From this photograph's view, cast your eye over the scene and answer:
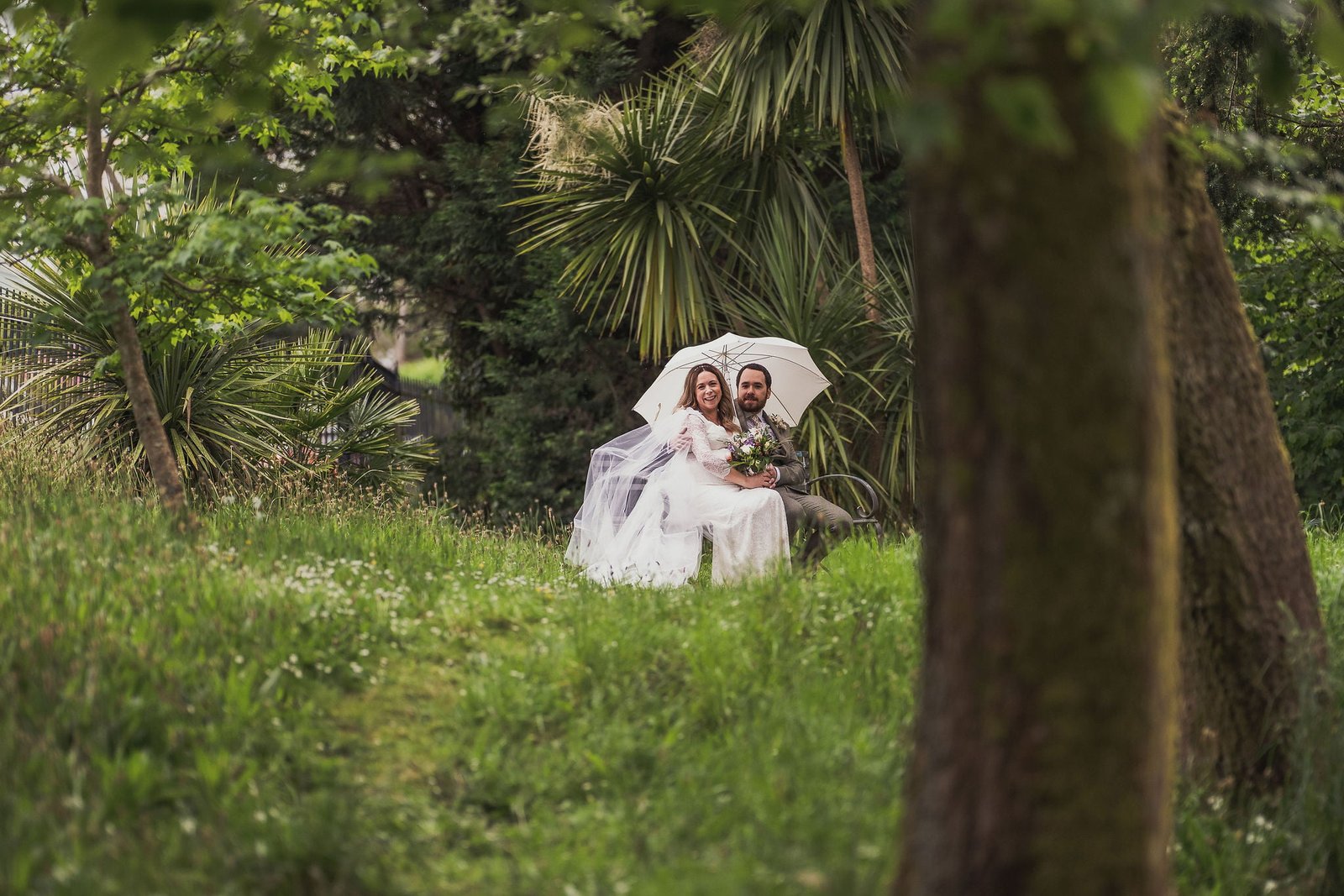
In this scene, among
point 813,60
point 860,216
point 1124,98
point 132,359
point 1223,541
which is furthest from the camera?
point 860,216

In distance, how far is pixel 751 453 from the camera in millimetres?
7457

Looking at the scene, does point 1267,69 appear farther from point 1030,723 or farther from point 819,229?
point 819,229

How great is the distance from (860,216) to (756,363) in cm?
314

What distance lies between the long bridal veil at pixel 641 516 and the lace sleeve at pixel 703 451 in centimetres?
7

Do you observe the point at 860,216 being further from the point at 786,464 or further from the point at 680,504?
the point at 680,504

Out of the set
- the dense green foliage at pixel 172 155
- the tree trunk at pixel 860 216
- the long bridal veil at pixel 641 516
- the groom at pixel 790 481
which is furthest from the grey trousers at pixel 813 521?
the tree trunk at pixel 860 216

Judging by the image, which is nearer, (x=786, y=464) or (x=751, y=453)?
(x=751, y=453)

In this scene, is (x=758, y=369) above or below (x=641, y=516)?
above

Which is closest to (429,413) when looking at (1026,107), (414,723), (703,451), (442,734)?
(703,451)

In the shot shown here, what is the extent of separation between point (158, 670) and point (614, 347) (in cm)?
991

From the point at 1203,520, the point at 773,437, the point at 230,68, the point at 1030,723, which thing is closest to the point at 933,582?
the point at 1030,723

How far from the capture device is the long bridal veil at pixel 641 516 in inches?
285

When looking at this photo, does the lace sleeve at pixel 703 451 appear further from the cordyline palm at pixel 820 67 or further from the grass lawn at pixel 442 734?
the cordyline palm at pixel 820 67

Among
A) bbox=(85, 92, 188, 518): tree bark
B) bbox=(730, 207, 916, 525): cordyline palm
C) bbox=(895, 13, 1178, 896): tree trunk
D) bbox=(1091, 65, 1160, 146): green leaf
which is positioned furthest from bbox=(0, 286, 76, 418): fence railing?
bbox=(1091, 65, 1160, 146): green leaf
